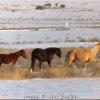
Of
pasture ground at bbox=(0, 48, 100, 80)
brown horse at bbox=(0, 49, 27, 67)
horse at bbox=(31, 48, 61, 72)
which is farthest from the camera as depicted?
horse at bbox=(31, 48, 61, 72)

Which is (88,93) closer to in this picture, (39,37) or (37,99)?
(37,99)

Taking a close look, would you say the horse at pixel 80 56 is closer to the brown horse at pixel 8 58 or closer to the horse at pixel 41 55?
the horse at pixel 41 55

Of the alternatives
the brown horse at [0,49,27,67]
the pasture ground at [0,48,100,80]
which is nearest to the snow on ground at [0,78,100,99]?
the pasture ground at [0,48,100,80]

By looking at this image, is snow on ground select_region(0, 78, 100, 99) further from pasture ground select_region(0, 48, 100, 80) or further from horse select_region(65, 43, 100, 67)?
horse select_region(65, 43, 100, 67)

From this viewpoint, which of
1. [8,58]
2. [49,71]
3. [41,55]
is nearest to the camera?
[49,71]

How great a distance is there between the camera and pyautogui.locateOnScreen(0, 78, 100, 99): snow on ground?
15945 millimetres

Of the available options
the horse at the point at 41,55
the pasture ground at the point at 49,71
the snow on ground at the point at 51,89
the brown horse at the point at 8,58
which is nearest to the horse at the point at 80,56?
the pasture ground at the point at 49,71

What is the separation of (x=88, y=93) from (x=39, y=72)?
508cm

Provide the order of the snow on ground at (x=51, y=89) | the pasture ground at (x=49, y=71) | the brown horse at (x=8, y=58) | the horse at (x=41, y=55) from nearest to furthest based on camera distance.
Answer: the snow on ground at (x=51, y=89) < the pasture ground at (x=49, y=71) < the brown horse at (x=8, y=58) < the horse at (x=41, y=55)

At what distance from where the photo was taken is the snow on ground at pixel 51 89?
15945 mm

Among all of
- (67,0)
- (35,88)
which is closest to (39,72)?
(35,88)

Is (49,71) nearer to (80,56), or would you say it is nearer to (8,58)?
(80,56)

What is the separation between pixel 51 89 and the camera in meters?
17.2

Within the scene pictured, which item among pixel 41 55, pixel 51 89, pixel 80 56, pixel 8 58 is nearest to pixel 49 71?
pixel 41 55
